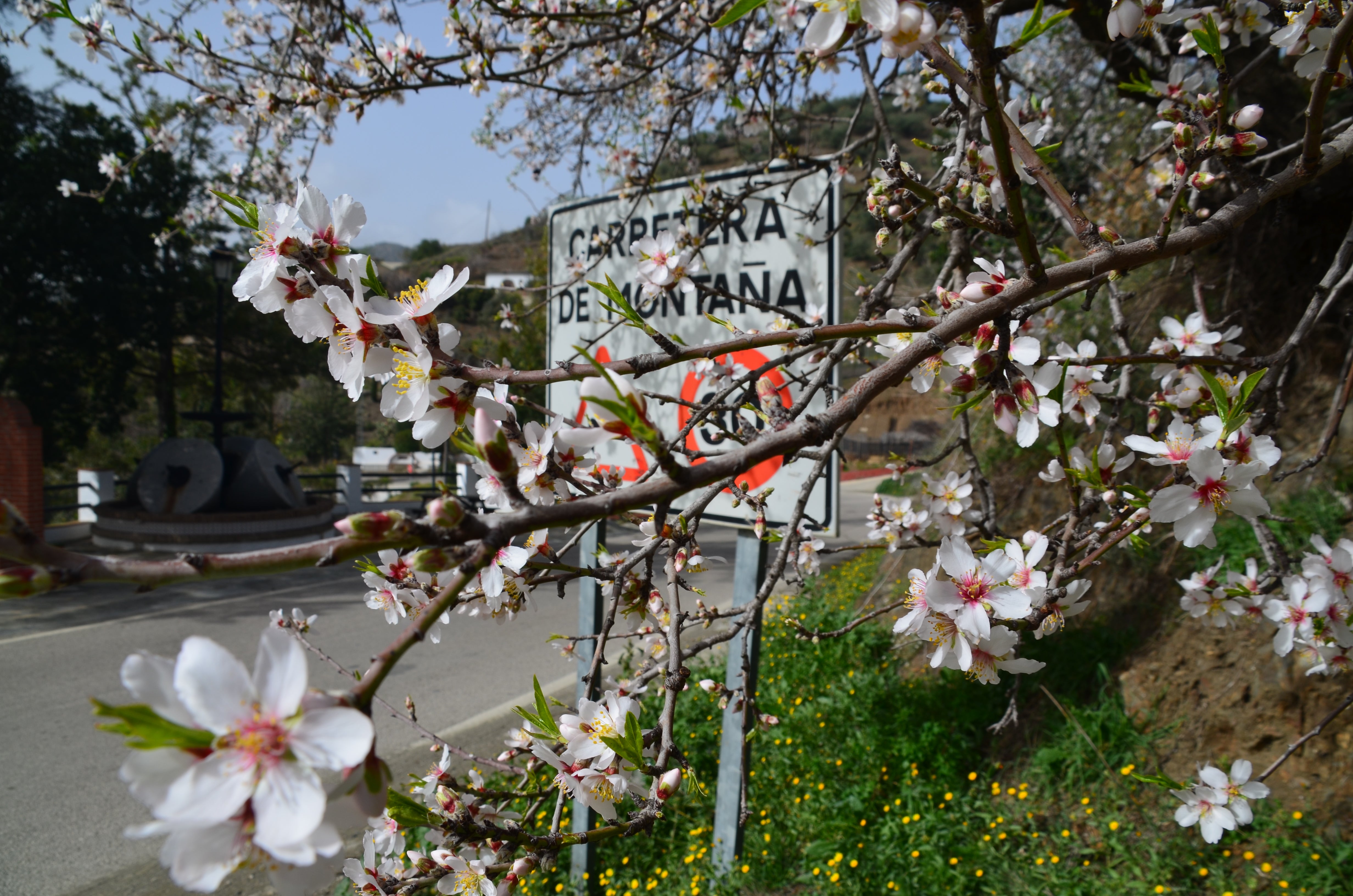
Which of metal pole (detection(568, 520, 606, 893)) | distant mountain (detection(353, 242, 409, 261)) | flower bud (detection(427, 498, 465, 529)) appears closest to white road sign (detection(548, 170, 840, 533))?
metal pole (detection(568, 520, 606, 893))

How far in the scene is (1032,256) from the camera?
81cm

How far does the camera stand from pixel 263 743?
530 millimetres

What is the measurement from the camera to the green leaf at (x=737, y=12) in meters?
0.66

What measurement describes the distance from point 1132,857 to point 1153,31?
2.66 metres

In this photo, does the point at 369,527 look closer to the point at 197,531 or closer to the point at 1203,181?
the point at 1203,181

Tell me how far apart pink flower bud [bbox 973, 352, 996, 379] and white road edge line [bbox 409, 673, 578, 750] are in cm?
347

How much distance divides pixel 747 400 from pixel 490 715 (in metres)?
3.84

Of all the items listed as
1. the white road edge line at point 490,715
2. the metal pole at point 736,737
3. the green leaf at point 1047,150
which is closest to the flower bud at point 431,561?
the green leaf at point 1047,150

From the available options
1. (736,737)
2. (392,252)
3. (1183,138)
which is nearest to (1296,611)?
(1183,138)

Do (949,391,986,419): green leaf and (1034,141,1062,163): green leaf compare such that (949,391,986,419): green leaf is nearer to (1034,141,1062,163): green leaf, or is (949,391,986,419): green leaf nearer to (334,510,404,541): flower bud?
(1034,141,1062,163): green leaf

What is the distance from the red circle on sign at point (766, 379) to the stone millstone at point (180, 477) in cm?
1038

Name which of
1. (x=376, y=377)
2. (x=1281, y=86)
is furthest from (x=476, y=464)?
(x=1281, y=86)

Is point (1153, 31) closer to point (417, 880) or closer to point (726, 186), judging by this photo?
point (726, 186)

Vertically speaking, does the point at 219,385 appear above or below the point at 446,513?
above
